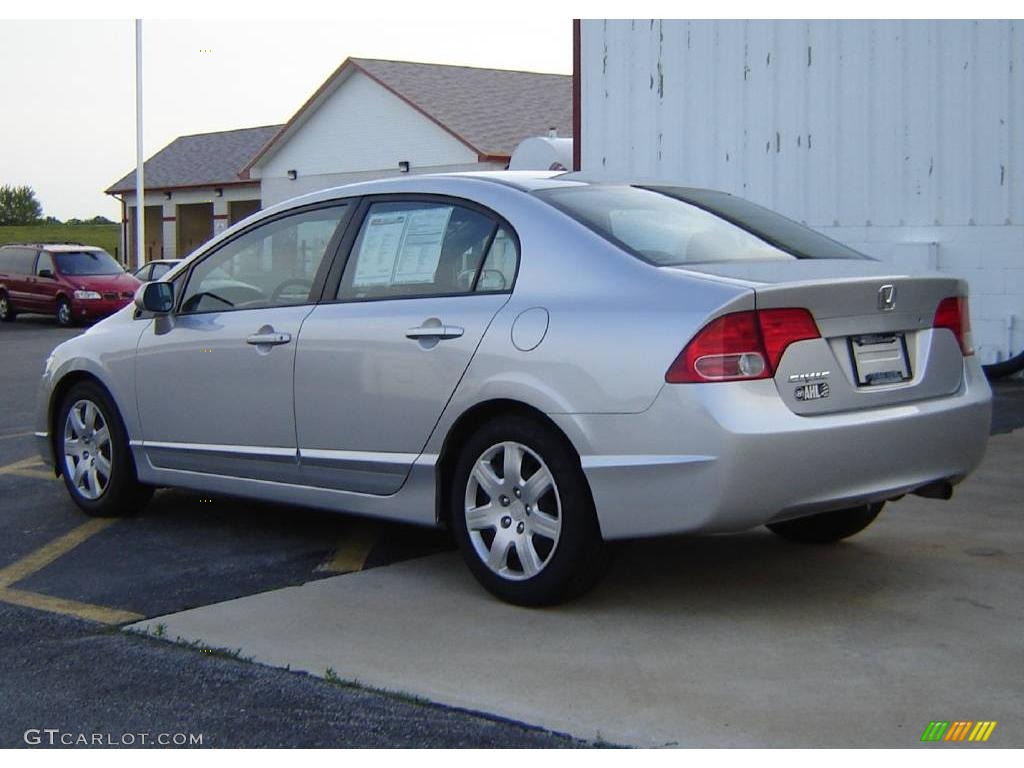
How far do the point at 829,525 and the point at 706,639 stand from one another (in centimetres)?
155

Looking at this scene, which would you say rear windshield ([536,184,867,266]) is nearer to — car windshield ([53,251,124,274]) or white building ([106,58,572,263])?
car windshield ([53,251,124,274])

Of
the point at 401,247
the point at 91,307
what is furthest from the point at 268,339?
the point at 91,307

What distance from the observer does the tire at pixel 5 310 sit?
29.0 m

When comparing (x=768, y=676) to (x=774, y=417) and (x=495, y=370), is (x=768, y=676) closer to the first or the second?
(x=774, y=417)

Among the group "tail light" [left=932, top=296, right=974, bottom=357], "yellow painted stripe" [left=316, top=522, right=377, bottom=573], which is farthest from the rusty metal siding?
"yellow painted stripe" [left=316, top=522, right=377, bottom=573]

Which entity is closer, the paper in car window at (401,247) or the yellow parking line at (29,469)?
the paper in car window at (401,247)

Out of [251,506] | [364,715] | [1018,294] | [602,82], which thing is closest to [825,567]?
[364,715]

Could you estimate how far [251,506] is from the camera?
25.1 ft

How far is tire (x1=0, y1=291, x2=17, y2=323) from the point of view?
28978 mm

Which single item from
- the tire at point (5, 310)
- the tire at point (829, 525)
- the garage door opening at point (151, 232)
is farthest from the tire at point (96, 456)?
the garage door opening at point (151, 232)

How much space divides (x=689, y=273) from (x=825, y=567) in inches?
61.0

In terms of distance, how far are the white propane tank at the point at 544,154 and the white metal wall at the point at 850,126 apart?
5601 millimetres

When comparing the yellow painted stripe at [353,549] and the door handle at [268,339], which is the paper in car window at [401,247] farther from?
the yellow painted stripe at [353,549]

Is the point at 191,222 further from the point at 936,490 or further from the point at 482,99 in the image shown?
the point at 936,490
